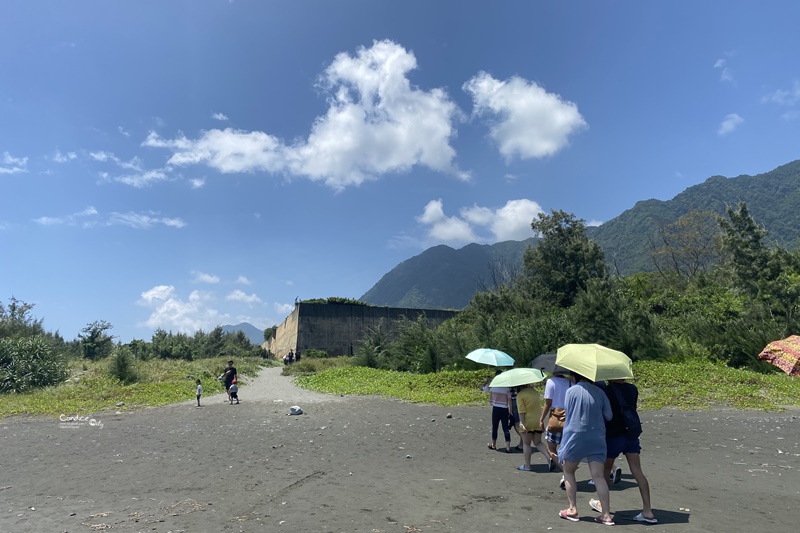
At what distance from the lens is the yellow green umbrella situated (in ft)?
16.8

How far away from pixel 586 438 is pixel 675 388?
12.1m

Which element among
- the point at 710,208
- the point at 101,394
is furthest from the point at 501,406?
the point at 710,208

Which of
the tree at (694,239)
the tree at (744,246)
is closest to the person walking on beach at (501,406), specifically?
the tree at (744,246)

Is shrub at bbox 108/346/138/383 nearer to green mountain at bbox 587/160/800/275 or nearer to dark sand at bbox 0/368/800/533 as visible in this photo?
dark sand at bbox 0/368/800/533

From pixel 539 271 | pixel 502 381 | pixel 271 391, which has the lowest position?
pixel 271 391

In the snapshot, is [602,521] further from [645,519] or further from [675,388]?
[675,388]

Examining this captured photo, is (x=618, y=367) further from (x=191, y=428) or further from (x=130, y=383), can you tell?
(x=130, y=383)

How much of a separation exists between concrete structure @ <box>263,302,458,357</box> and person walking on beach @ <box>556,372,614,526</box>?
122ft

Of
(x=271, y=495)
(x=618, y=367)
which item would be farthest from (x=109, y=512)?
(x=618, y=367)

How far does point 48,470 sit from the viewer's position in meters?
8.48

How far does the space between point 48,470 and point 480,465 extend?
764 centimetres

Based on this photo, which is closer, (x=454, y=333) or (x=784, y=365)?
(x=784, y=365)

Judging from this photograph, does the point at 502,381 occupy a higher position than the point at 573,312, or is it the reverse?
the point at 573,312

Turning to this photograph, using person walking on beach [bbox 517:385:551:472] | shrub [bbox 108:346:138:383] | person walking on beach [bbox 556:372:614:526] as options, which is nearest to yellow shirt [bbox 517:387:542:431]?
person walking on beach [bbox 517:385:551:472]
